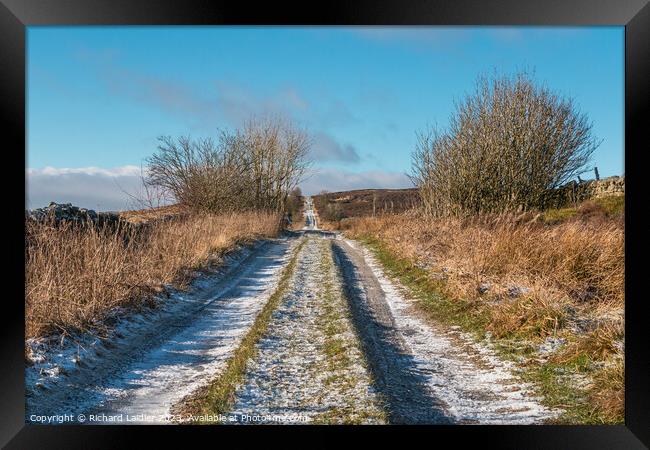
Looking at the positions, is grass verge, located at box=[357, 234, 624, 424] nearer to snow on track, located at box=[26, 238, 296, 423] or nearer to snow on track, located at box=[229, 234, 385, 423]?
snow on track, located at box=[229, 234, 385, 423]

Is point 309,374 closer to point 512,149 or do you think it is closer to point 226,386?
point 226,386

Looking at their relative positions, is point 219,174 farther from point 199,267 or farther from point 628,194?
point 628,194

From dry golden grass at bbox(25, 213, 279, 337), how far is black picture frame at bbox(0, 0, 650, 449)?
681 millimetres

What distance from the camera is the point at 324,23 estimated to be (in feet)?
9.72

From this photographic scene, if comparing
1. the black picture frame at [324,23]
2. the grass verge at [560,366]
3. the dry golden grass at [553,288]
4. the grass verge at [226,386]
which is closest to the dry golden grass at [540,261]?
the dry golden grass at [553,288]

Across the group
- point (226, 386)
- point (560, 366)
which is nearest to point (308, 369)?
point (226, 386)

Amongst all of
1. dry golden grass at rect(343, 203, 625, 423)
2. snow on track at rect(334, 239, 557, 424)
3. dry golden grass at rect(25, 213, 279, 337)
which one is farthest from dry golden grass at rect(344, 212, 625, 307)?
dry golden grass at rect(25, 213, 279, 337)

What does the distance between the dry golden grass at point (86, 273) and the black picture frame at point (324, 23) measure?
0.68 metres

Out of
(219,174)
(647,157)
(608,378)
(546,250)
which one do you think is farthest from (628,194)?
(219,174)

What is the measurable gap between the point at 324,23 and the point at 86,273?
504cm

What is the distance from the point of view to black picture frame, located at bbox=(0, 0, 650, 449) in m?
2.84

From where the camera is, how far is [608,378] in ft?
12.7

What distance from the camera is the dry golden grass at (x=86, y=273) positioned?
5203 mm

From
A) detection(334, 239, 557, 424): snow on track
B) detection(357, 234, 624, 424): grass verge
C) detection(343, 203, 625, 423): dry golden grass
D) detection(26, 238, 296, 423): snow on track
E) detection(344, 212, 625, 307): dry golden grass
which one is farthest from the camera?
detection(344, 212, 625, 307): dry golden grass
